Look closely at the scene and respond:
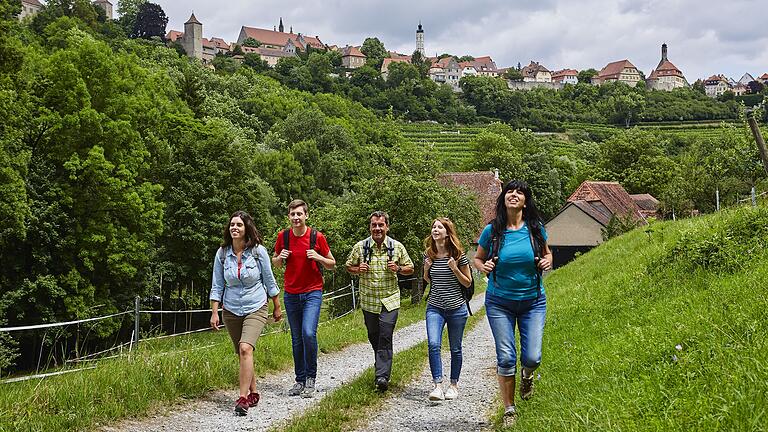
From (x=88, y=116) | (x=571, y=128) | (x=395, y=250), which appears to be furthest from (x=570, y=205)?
(x=571, y=128)

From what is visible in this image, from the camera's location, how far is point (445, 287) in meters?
8.01

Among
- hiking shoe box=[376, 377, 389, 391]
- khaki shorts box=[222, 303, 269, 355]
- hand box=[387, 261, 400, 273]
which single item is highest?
hand box=[387, 261, 400, 273]

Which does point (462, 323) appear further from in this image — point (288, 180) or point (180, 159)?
point (288, 180)

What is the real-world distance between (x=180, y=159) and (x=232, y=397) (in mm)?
29264

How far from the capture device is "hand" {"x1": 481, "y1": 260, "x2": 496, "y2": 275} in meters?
5.99

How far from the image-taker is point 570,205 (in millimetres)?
48531

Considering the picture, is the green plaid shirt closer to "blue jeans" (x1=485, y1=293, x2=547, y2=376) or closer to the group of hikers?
the group of hikers

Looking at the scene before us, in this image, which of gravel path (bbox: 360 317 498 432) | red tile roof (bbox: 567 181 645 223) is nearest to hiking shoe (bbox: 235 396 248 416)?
gravel path (bbox: 360 317 498 432)

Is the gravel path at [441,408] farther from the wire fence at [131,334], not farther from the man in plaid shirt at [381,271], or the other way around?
the wire fence at [131,334]

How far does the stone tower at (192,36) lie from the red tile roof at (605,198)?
134700mm

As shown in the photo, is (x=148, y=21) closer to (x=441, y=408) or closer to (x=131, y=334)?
(x=131, y=334)

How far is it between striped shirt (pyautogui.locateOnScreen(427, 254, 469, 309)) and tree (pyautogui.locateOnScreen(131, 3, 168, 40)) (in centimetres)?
14898

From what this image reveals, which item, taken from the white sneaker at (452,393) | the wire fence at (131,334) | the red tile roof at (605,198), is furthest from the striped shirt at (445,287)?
the red tile roof at (605,198)

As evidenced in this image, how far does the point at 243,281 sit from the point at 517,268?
9.78ft
